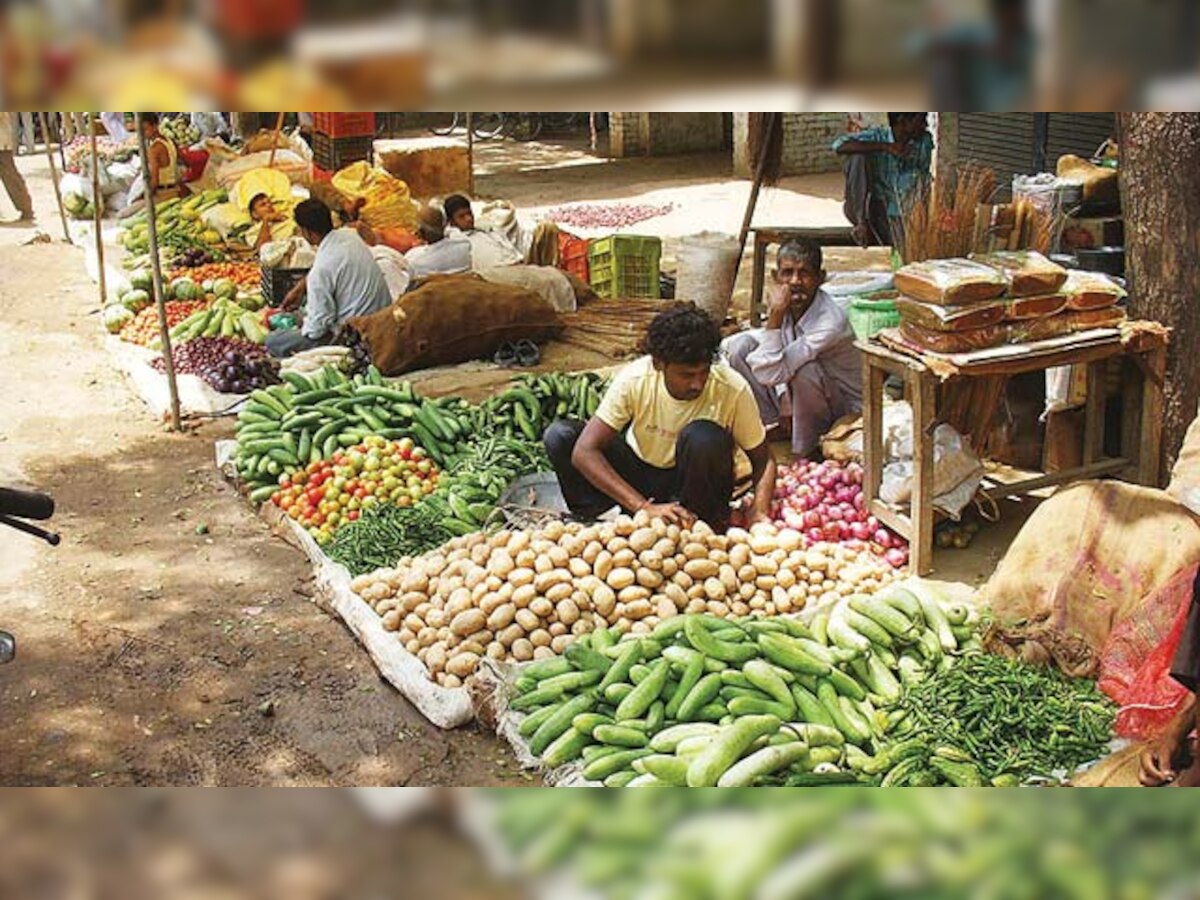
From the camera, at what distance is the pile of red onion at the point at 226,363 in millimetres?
8344

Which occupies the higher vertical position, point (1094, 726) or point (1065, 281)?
point (1065, 281)

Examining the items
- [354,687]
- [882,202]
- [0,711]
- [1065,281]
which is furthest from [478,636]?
[882,202]

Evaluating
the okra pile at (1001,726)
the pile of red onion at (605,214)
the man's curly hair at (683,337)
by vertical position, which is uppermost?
the man's curly hair at (683,337)

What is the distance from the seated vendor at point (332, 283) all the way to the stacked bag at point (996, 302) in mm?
3995

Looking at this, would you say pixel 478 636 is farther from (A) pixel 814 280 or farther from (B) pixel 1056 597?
(A) pixel 814 280

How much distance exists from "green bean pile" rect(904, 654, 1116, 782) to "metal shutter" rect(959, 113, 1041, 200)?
271 inches

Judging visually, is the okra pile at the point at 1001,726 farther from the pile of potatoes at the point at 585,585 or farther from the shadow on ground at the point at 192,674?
the shadow on ground at the point at 192,674

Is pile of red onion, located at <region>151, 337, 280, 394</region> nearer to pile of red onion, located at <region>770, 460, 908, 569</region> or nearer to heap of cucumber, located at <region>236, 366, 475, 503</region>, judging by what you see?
heap of cucumber, located at <region>236, 366, 475, 503</region>

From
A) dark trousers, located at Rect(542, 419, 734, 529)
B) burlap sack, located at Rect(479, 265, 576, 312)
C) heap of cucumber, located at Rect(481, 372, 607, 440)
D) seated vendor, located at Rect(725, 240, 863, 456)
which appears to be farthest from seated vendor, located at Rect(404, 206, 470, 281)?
dark trousers, located at Rect(542, 419, 734, 529)

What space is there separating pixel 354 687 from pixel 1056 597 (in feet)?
7.98

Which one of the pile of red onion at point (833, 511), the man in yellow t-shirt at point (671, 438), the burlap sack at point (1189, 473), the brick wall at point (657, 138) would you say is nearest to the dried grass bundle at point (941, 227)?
the pile of red onion at point (833, 511)

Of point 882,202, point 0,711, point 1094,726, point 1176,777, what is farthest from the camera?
point 882,202

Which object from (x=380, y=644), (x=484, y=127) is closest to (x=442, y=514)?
(x=380, y=644)

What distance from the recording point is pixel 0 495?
8.06ft
